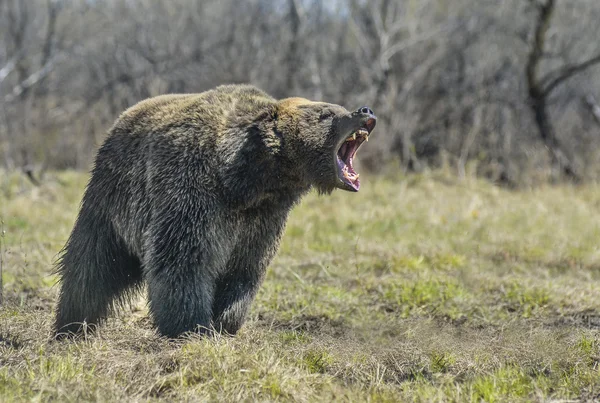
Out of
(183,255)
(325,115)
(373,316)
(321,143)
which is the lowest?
(373,316)

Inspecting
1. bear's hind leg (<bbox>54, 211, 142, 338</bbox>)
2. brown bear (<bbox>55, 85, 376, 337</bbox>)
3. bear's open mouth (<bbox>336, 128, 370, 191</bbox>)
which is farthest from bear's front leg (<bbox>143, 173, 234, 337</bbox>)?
bear's open mouth (<bbox>336, 128, 370, 191</bbox>)

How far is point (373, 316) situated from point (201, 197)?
2434 millimetres

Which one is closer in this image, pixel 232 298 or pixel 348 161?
pixel 348 161

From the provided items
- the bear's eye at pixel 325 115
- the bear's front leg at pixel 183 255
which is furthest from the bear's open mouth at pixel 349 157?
the bear's front leg at pixel 183 255

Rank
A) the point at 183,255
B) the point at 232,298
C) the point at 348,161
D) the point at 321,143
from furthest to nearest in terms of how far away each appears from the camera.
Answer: the point at 232,298
the point at 348,161
the point at 321,143
the point at 183,255

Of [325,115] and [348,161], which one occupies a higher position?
[325,115]

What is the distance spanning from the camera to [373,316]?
6516 millimetres

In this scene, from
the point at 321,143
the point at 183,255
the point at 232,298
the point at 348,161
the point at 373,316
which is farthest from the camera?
the point at 373,316

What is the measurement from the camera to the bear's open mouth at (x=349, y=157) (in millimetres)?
4676

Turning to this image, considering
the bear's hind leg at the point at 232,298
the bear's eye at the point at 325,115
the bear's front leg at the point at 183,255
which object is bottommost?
the bear's hind leg at the point at 232,298

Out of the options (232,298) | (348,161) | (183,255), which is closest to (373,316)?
(232,298)

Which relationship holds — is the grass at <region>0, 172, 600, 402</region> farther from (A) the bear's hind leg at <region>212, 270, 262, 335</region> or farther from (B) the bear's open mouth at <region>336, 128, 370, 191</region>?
(B) the bear's open mouth at <region>336, 128, 370, 191</region>

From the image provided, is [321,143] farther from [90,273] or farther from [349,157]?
[90,273]

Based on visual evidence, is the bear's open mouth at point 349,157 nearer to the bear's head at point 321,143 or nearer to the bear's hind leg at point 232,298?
the bear's head at point 321,143
